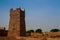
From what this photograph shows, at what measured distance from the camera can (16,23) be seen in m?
26.6

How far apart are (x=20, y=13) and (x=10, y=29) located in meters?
3.94

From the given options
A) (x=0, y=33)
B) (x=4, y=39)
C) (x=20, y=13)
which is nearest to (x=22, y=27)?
(x=20, y=13)

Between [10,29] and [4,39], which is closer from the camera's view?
[4,39]

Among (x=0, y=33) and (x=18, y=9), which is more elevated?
(x=18, y=9)

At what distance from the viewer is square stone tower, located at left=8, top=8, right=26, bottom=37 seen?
26.5m

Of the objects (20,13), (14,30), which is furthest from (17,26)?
(20,13)

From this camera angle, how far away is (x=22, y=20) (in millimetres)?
27438

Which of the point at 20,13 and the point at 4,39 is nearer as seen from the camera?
the point at 4,39

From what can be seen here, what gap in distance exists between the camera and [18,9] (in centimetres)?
2695

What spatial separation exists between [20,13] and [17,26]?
280 cm

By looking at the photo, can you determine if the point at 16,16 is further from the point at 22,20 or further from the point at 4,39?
the point at 4,39

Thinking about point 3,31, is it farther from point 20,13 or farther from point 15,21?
point 20,13

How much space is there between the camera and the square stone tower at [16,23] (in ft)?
86.8

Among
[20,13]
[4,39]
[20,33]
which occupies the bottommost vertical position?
[4,39]
